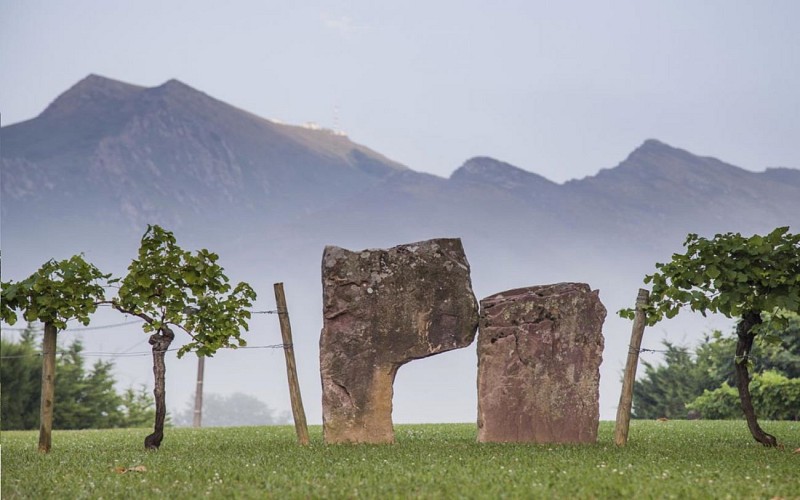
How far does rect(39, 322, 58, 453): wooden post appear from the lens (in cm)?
1712

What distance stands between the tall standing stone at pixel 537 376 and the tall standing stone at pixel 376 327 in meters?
0.67

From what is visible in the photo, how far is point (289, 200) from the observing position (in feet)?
543

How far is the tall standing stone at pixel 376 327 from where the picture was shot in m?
16.8

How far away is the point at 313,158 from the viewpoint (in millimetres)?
172125

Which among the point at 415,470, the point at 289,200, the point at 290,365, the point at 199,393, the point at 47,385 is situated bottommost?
the point at 415,470

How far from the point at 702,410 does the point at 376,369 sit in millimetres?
17361

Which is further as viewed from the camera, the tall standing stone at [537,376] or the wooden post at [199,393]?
the wooden post at [199,393]

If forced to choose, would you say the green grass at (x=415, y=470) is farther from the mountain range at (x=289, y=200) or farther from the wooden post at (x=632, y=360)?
the mountain range at (x=289, y=200)

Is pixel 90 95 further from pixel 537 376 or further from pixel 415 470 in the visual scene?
pixel 415 470

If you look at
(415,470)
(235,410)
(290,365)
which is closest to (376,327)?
(290,365)

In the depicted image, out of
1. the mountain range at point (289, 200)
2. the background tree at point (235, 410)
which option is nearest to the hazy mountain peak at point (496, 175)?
the mountain range at point (289, 200)

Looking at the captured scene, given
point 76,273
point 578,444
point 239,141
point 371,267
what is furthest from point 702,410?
point 239,141

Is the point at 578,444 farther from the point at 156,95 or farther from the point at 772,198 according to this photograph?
the point at 156,95

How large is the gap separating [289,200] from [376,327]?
493 ft
